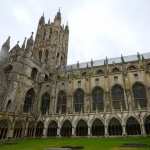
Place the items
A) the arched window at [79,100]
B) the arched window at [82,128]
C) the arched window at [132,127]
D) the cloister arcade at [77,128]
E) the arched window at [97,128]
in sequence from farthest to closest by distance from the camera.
A: 1. the arched window at [79,100]
2. the arched window at [82,128]
3. the arched window at [97,128]
4. the cloister arcade at [77,128]
5. the arched window at [132,127]

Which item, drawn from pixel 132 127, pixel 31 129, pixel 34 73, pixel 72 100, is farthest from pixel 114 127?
pixel 34 73

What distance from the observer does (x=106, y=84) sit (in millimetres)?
38719

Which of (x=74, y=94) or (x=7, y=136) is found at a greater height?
(x=74, y=94)

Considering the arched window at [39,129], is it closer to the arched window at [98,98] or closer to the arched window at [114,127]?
the arched window at [98,98]

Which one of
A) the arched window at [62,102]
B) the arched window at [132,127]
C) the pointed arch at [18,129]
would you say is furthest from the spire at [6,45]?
the arched window at [132,127]

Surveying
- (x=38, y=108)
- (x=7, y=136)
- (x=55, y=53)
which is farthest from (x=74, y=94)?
(x=55, y=53)

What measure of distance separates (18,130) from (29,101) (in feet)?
29.2

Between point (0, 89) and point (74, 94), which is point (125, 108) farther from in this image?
point (0, 89)

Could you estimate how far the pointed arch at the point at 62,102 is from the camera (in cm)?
4066

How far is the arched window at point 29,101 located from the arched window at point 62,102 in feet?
23.0

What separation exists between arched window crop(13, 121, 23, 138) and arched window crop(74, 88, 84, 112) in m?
12.7

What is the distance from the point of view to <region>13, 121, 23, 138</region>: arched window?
34406 millimetres

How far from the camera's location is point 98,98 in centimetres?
3888

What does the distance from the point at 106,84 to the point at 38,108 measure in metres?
18.5
